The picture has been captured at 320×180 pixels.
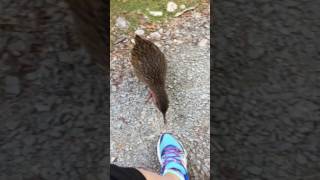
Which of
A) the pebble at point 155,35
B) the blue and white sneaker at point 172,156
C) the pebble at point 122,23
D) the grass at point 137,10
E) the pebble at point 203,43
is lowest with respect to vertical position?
the blue and white sneaker at point 172,156

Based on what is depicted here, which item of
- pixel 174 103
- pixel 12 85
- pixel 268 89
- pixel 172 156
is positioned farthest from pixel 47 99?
pixel 174 103

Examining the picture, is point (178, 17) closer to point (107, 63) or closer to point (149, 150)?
point (149, 150)

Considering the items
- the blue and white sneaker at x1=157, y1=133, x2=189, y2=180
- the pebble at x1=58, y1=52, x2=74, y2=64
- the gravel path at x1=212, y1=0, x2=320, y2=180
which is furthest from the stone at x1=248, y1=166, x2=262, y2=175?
the blue and white sneaker at x1=157, y1=133, x2=189, y2=180

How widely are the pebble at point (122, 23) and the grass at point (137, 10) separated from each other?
0.02m

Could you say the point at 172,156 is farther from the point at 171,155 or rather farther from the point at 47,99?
the point at 47,99

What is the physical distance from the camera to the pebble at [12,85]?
0.92 meters

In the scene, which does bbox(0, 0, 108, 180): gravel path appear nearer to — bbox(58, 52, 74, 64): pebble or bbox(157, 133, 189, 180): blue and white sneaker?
bbox(58, 52, 74, 64): pebble

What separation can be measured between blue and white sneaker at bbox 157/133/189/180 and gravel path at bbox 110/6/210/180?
43 millimetres

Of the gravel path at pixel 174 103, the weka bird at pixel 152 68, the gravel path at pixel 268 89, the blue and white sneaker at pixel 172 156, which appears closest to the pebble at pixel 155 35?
the gravel path at pixel 174 103

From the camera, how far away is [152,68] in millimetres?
2422

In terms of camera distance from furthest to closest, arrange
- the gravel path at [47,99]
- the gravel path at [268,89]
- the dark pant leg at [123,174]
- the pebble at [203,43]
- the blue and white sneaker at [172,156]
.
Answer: the pebble at [203,43] < the blue and white sneaker at [172,156] < the dark pant leg at [123,174] < the gravel path at [268,89] < the gravel path at [47,99]

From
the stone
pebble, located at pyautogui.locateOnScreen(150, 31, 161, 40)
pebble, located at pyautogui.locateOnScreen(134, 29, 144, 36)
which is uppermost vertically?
pebble, located at pyautogui.locateOnScreen(134, 29, 144, 36)

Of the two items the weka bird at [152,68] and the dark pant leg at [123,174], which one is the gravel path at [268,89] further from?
the weka bird at [152,68]

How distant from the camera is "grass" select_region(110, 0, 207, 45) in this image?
2.66 metres
